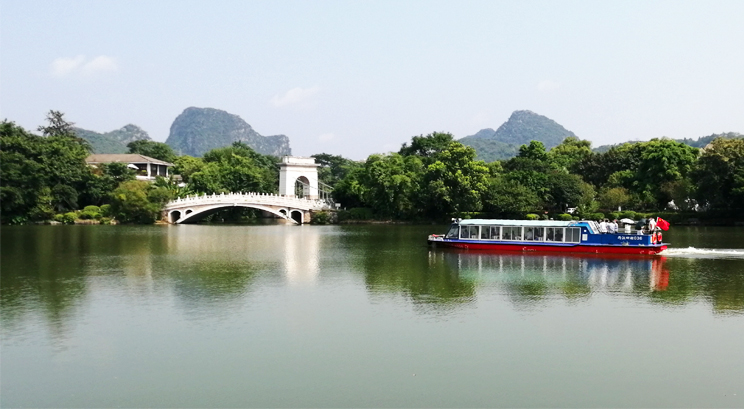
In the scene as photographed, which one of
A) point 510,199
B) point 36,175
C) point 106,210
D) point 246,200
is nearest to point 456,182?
point 510,199

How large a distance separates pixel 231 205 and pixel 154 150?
42.8 meters

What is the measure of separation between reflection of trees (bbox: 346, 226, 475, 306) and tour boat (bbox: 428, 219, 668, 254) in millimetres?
1956

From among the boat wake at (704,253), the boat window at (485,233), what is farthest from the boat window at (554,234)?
the boat wake at (704,253)

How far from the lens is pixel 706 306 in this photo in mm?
18375

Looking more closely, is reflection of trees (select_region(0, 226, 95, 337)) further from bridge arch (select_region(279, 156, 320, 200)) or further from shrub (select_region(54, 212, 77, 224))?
bridge arch (select_region(279, 156, 320, 200))

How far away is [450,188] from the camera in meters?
55.0

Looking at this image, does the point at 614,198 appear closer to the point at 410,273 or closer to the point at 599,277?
the point at 599,277

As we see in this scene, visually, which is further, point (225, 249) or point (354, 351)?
point (225, 249)

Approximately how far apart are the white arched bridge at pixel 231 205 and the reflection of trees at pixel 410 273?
2194 centimetres

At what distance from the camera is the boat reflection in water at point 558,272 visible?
2155 centimetres

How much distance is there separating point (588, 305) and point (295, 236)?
2685 centimetres

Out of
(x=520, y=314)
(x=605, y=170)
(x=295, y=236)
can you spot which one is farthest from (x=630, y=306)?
(x=605, y=170)

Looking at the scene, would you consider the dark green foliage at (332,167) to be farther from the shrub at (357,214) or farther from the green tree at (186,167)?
the shrub at (357,214)

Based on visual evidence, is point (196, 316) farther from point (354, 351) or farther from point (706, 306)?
point (706, 306)
